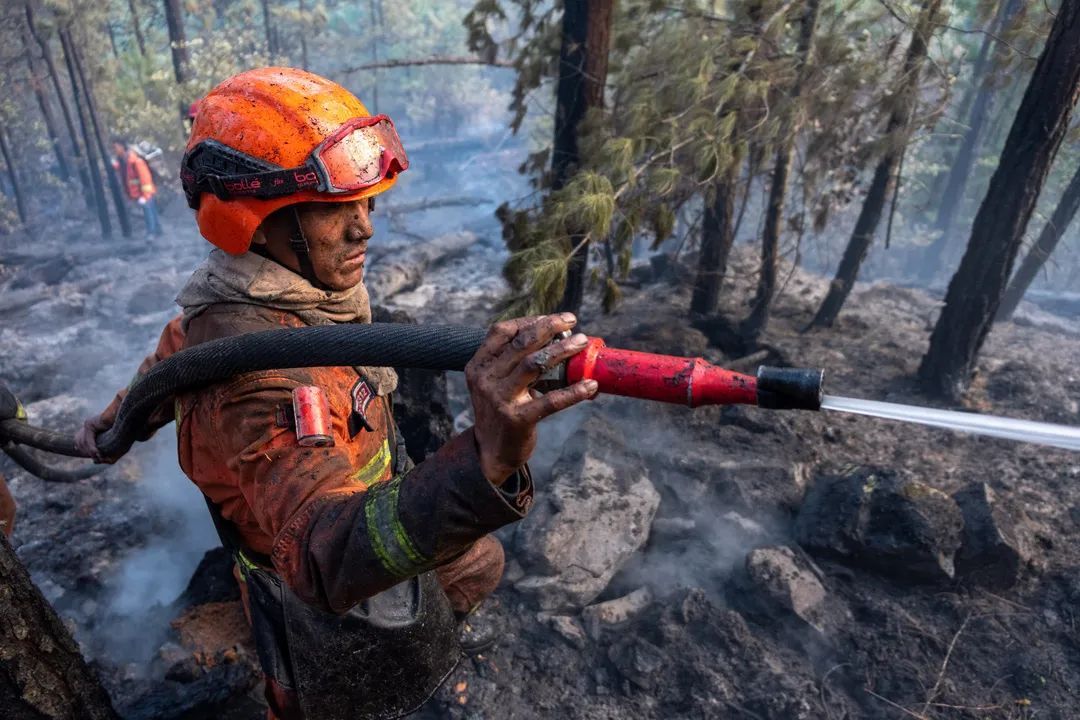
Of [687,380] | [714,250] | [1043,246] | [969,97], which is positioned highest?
[969,97]

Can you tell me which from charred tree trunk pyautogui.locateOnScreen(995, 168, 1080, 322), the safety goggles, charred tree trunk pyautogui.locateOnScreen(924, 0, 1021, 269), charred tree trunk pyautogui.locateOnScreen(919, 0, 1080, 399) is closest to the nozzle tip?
the safety goggles

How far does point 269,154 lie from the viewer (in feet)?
Answer: 6.73

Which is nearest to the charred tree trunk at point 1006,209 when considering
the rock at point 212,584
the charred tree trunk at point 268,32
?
the rock at point 212,584

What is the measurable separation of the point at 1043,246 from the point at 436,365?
13182 millimetres

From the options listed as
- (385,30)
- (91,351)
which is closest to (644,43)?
(91,351)

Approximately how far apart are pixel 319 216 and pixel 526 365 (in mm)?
1284

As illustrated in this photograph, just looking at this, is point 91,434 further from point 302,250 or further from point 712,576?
point 712,576

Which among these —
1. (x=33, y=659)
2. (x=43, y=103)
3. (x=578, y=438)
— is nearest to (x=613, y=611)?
(x=578, y=438)

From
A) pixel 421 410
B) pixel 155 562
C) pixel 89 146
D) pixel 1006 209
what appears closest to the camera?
pixel 155 562

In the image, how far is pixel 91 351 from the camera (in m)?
9.02

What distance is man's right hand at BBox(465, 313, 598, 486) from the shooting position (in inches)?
50.4

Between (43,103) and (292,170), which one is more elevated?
(292,170)

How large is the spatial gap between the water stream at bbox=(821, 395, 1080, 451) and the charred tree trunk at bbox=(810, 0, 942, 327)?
616cm

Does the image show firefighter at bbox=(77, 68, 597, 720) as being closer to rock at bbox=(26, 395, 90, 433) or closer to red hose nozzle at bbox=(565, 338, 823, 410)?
red hose nozzle at bbox=(565, 338, 823, 410)
